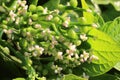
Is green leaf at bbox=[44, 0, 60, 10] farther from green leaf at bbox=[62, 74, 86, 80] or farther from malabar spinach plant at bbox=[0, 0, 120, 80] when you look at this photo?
green leaf at bbox=[62, 74, 86, 80]

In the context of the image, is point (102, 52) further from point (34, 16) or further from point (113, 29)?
point (34, 16)

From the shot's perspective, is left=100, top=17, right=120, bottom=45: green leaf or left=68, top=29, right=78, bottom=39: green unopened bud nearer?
left=68, top=29, right=78, bottom=39: green unopened bud

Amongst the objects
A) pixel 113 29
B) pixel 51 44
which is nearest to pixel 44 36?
pixel 51 44

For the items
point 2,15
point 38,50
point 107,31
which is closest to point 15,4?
point 2,15

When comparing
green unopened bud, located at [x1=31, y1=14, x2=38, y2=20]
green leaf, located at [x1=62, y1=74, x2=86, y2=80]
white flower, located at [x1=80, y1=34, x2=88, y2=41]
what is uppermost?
green unopened bud, located at [x1=31, y1=14, x2=38, y2=20]

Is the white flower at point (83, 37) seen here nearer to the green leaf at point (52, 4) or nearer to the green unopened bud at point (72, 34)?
the green unopened bud at point (72, 34)

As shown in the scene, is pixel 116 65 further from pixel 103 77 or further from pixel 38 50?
pixel 38 50

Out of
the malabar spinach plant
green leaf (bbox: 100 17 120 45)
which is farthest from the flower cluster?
green leaf (bbox: 100 17 120 45)

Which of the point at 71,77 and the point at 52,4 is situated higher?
the point at 52,4

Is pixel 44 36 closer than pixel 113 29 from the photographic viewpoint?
Yes
